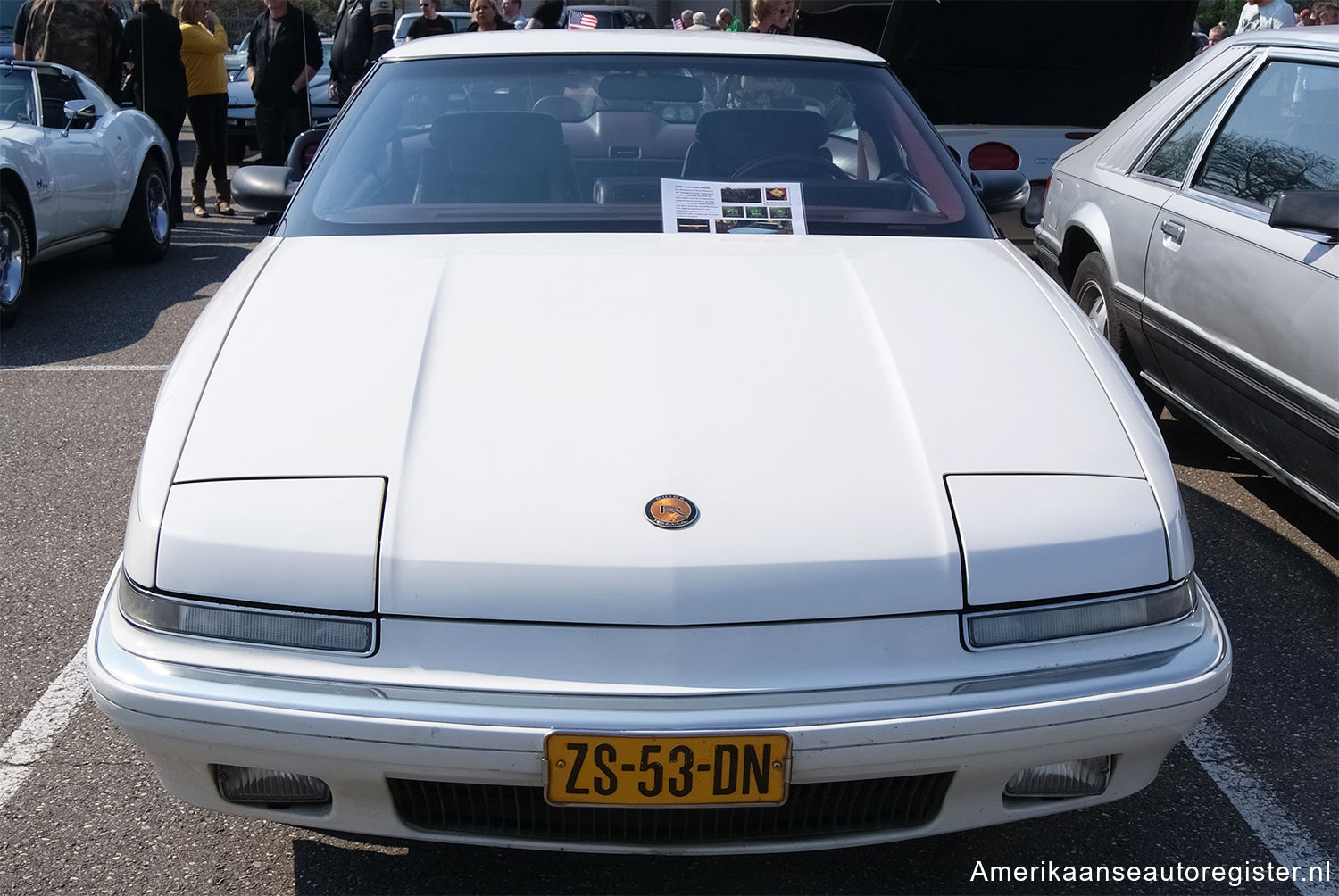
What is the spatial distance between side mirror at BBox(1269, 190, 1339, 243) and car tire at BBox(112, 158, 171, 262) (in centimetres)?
696

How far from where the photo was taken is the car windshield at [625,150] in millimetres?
3039

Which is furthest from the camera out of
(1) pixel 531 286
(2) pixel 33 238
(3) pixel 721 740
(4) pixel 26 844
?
(2) pixel 33 238

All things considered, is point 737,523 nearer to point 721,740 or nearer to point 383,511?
point 721,740

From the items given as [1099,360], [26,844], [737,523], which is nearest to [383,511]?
[737,523]

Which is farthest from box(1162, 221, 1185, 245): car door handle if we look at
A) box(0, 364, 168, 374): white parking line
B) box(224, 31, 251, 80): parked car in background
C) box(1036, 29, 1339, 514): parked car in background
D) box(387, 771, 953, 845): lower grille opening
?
box(224, 31, 251, 80): parked car in background

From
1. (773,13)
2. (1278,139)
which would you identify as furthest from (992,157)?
(1278,139)

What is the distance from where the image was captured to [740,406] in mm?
2184

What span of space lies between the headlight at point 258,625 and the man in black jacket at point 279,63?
27.4ft

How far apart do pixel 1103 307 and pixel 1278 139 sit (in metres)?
0.97

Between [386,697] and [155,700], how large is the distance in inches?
14.1

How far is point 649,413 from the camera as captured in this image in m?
2.15

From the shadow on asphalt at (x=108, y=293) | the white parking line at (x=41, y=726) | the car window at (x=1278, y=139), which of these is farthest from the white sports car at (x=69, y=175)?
the car window at (x=1278, y=139)

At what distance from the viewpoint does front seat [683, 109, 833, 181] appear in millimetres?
3225

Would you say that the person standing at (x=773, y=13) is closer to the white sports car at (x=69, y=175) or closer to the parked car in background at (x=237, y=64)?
the white sports car at (x=69, y=175)
